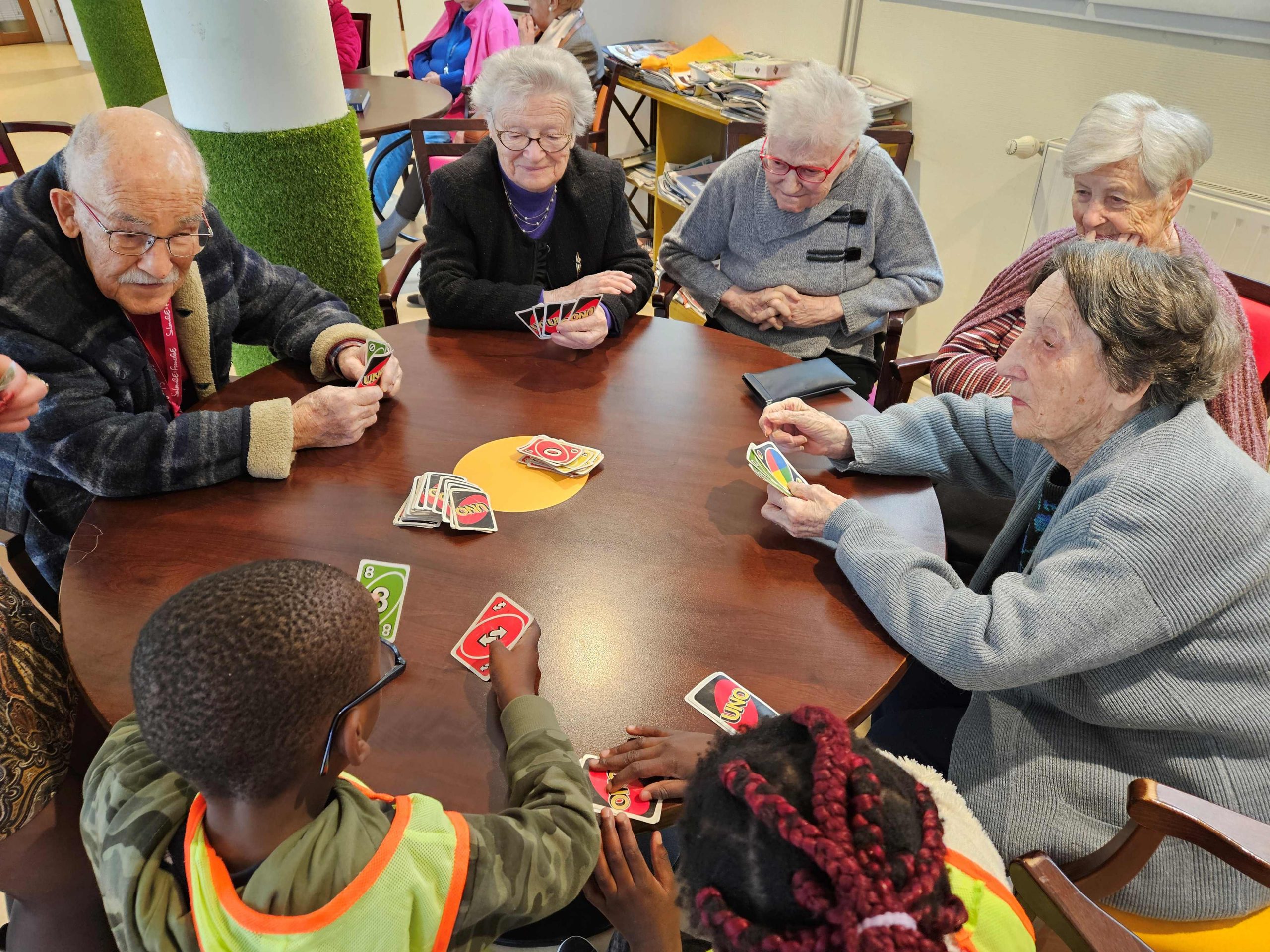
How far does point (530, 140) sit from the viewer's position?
2.37 meters

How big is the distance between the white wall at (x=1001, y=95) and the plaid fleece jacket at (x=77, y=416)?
3.22 metres

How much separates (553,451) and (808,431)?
59cm

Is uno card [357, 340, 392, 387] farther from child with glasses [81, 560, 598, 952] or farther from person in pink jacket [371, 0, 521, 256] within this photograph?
person in pink jacket [371, 0, 521, 256]

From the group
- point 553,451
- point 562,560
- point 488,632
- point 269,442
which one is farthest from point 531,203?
point 488,632

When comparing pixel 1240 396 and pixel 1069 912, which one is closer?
pixel 1069 912

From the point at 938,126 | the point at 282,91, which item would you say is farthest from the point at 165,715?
the point at 938,126

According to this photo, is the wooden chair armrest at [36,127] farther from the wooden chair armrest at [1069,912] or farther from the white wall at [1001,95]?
the wooden chair armrest at [1069,912]

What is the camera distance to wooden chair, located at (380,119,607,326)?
2891 millimetres

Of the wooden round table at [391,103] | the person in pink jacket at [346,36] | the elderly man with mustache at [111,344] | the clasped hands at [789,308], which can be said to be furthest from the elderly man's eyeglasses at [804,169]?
the person in pink jacket at [346,36]

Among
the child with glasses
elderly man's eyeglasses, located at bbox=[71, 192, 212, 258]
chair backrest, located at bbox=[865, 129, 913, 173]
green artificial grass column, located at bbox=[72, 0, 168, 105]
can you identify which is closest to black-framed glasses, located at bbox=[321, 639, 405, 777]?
the child with glasses

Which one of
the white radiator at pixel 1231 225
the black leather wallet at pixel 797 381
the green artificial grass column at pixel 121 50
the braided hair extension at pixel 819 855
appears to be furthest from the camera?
the green artificial grass column at pixel 121 50

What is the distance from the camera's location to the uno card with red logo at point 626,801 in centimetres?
117

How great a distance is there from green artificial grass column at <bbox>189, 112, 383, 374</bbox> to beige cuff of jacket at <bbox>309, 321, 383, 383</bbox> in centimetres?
85

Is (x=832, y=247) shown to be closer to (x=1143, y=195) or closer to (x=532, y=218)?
(x=1143, y=195)
